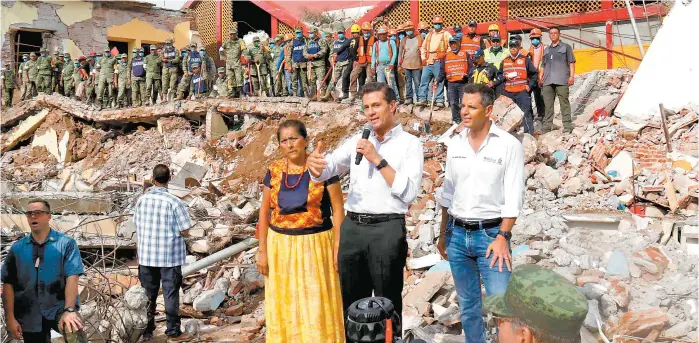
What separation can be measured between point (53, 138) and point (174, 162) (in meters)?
6.91

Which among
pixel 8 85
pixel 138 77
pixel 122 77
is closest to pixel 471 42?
pixel 138 77

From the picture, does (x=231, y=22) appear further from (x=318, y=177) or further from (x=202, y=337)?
(x=318, y=177)

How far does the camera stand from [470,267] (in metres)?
3.51

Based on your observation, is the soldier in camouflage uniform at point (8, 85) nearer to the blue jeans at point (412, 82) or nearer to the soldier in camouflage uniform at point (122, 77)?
the soldier in camouflage uniform at point (122, 77)

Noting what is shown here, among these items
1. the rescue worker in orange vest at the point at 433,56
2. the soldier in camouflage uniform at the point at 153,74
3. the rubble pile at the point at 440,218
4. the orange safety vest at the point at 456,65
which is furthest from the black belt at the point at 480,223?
the soldier in camouflage uniform at the point at 153,74

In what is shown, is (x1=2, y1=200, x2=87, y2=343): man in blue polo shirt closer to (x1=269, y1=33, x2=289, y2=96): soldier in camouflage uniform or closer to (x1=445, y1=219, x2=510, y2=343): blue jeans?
(x1=445, y1=219, x2=510, y2=343): blue jeans

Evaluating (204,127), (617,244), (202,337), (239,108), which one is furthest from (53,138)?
(617,244)

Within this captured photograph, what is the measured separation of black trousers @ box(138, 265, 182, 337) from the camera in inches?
208

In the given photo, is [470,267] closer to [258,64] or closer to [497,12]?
[258,64]

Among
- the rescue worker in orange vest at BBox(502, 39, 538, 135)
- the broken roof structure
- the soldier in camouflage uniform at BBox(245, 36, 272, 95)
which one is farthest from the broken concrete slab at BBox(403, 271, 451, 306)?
the soldier in camouflage uniform at BBox(245, 36, 272, 95)

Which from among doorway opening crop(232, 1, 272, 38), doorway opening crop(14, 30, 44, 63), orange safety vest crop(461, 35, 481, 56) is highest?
doorway opening crop(232, 1, 272, 38)

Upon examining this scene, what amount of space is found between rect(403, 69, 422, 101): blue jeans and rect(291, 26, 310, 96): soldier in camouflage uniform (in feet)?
9.63

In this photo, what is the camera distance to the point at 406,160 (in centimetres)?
344

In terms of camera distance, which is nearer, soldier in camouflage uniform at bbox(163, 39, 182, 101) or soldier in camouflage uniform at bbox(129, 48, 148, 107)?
soldier in camouflage uniform at bbox(163, 39, 182, 101)
